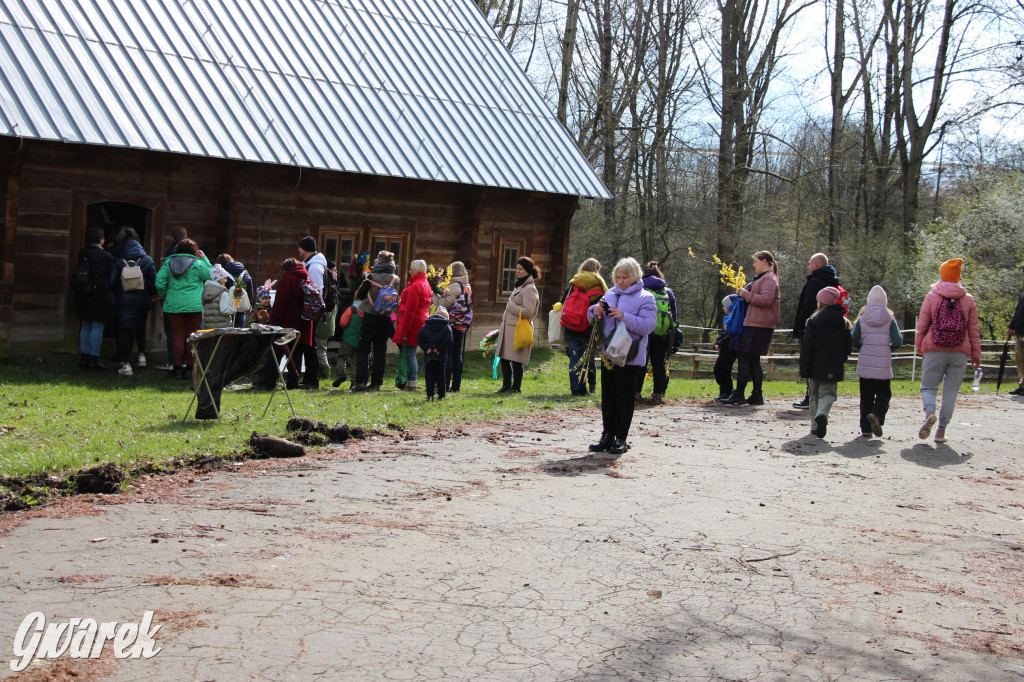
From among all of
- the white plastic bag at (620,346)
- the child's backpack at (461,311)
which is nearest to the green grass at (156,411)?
the child's backpack at (461,311)

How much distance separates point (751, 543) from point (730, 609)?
146cm

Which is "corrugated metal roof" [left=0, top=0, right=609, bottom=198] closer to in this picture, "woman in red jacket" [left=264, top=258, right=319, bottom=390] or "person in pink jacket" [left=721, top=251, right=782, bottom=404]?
"woman in red jacket" [left=264, top=258, right=319, bottom=390]

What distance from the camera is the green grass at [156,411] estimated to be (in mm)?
8500

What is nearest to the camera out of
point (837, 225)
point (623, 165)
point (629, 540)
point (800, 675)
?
point (800, 675)

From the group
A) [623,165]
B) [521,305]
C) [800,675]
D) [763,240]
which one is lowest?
[800,675]

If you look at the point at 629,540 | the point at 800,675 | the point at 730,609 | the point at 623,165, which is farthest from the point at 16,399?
the point at 623,165

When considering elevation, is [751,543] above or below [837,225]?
below

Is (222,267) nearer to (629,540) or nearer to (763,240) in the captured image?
(629,540)

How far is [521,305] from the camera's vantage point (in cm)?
1427

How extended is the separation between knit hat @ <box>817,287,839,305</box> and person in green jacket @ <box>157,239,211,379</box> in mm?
8113

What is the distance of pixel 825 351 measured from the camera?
11742 mm

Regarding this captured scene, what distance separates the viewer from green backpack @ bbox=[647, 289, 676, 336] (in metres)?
14.0

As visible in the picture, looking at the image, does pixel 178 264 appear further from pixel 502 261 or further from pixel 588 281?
pixel 502 261

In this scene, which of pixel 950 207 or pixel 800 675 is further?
pixel 950 207
